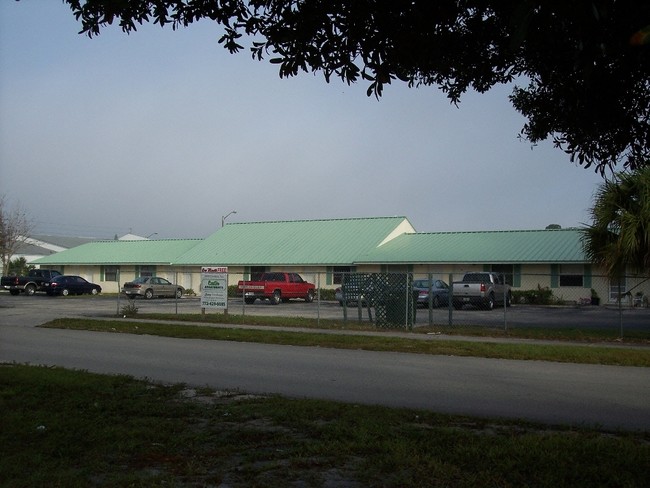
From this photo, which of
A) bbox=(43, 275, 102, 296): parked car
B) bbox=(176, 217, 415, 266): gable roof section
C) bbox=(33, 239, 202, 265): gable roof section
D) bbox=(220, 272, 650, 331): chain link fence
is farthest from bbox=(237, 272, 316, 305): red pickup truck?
bbox=(43, 275, 102, 296): parked car

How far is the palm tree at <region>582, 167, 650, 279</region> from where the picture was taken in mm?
16734

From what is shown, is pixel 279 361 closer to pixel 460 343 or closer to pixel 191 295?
pixel 460 343

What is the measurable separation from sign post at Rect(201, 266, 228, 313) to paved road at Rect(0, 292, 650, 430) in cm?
636

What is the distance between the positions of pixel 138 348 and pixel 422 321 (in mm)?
10917

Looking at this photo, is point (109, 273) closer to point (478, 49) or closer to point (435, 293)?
point (435, 293)

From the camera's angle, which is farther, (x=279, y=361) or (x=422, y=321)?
(x=422, y=321)

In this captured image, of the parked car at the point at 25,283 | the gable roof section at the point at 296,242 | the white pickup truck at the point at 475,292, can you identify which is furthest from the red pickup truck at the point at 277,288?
the parked car at the point at 25,283

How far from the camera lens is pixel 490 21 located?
25.1 ft

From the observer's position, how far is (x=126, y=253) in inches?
2156

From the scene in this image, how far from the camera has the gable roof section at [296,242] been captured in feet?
143

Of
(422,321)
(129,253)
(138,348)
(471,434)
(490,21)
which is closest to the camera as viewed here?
(471,434)

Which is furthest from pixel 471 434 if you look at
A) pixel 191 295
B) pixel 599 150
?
pixel 191 295

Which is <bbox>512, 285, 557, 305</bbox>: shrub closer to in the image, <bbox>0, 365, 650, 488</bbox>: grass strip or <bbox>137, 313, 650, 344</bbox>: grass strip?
<bbox>137, 313, 650, 344</bbox>: grass strip

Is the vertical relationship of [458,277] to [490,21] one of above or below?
below
